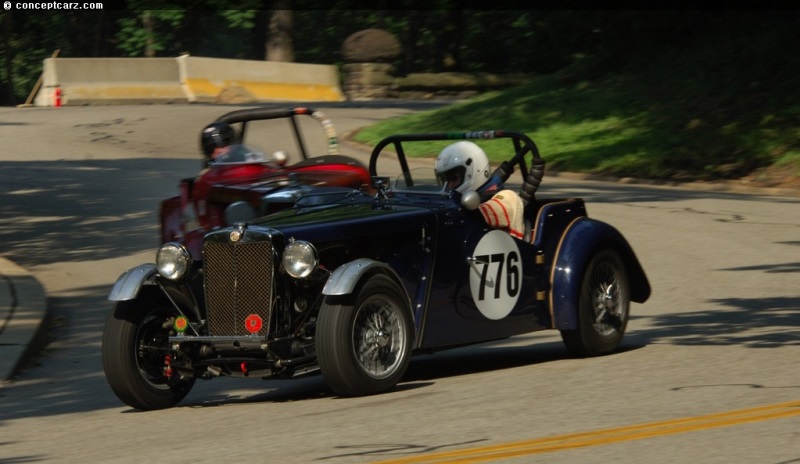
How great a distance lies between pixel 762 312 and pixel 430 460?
6.49m

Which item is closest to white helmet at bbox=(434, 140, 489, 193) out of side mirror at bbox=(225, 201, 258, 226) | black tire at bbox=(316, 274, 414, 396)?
black tire at bbox=(316, 274, 414, 396)

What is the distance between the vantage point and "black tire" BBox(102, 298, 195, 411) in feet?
28.0

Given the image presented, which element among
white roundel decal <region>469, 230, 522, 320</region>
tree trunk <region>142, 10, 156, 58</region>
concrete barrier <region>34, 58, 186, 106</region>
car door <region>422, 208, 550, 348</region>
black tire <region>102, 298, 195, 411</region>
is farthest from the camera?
tree trunk <region>142, 10, 156, 58</region>

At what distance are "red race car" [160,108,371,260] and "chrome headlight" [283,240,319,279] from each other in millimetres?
4014

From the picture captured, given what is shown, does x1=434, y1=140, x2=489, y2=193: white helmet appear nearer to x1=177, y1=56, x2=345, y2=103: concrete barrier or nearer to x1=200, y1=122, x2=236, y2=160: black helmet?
x1=200, y1=122, x2=236, y2=160: black helmet

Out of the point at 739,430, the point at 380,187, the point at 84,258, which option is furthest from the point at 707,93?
the point at 739,430

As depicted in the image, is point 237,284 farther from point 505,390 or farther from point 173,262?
point 505,390

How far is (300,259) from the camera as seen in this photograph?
8.17m

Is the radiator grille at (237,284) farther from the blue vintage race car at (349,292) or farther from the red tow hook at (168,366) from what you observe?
the red tow hook at (168,366)

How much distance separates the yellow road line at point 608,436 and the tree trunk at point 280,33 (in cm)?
4438

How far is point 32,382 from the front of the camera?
34.4ft

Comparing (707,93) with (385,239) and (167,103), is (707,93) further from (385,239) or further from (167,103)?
(385,239)

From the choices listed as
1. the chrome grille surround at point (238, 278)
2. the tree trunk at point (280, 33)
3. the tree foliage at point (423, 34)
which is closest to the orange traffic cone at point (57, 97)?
the tree foliage at point (423, 34)

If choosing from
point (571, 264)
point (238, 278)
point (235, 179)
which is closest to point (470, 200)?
point (571, 264)
